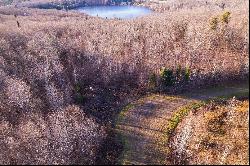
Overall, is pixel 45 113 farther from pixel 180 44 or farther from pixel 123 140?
pixel 180 44

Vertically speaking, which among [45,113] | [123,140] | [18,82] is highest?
→ [18,82]

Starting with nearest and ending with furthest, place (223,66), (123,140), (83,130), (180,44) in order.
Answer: (83,130) < (123,140) < (223,66) < (180,44)

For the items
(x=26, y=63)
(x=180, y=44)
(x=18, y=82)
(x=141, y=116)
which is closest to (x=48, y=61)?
(x=26, y=63)

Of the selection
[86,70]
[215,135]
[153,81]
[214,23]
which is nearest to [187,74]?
[153,81]

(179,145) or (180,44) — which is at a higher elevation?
(180,44)

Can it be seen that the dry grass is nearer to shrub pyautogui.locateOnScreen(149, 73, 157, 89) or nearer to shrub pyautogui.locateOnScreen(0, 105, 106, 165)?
shrub pyautogui.locateOnScreen(149, 73, 157, 89)

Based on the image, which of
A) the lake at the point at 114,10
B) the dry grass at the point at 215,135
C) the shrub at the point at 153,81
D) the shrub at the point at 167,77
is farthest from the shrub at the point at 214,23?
the lake at the point at 114,10
